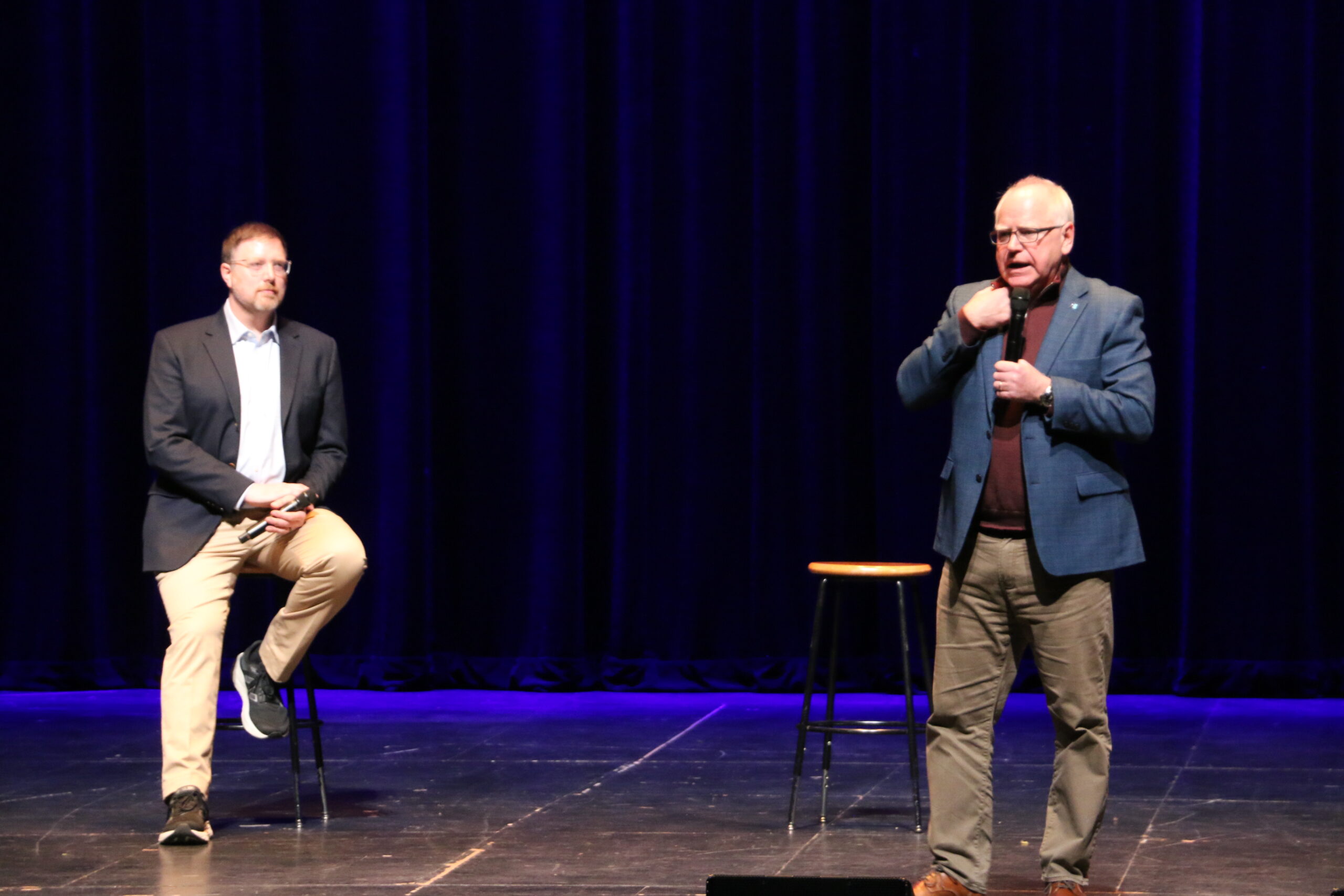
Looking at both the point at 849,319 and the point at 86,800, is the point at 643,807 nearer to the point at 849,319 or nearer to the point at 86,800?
the point at 86,800

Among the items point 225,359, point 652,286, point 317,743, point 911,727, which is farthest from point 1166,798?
point 652,286

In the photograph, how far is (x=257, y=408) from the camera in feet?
13.3

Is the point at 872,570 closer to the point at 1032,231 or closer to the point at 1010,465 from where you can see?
the point at 1010,465

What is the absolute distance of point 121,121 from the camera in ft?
21.5

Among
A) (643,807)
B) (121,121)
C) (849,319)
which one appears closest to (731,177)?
(849,319)

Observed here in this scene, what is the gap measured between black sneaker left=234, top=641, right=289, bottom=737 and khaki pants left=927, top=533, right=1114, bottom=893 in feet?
5.23

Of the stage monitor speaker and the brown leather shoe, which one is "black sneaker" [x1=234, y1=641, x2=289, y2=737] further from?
the stage monitor speaker

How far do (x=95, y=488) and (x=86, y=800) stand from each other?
2528 millimetres

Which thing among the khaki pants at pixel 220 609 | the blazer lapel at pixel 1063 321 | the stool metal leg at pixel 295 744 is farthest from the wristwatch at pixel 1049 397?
the stool metal leg at pixel 295 744

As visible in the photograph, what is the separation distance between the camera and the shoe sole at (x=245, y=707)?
147 inches

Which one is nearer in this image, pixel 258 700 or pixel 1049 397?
pixel 1049 397

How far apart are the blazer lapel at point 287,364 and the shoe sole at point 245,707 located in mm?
626

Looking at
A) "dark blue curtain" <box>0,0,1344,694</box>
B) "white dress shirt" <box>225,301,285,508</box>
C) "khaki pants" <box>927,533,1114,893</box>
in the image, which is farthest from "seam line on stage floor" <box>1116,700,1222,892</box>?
"white dress shirt" <box>225,301,285,508</box>

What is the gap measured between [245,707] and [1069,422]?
2.04m
